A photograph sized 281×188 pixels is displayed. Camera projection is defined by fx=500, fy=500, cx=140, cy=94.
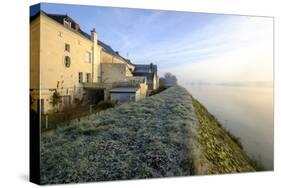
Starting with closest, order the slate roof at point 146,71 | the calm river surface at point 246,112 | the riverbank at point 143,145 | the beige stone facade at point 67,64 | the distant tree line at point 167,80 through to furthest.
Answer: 1. the beige stone facade at point 67,64
2. the riverbank at point 143,145
3. the slate roof at point 146,71
4. the distant tree line at point 167,80
5. the calm river surface at point 246,112

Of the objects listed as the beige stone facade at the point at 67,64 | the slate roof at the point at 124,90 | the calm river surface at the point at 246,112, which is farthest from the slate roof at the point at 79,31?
the calm river surface at the point at 246,112

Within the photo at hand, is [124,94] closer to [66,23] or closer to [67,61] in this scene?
[67,61]

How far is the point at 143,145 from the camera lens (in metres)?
8.63

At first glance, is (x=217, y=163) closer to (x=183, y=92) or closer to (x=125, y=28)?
(x=183, y=92)

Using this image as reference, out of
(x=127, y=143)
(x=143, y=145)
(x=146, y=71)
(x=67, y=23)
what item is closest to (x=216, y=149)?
(x=143, y=145)

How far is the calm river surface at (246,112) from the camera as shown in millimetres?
9461

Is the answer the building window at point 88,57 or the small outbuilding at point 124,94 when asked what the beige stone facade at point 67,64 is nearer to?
the building window at point 88,57

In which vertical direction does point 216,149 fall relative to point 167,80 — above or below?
below

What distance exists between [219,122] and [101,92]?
240 centimetres

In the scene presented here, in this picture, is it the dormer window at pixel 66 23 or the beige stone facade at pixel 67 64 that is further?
the dormer window at pixel 66 23

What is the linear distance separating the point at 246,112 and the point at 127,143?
262cm

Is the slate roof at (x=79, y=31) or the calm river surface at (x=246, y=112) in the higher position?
the slate roof at (x=79, y=31)

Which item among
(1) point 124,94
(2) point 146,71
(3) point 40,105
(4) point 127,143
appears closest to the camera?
(3) point 40,105
